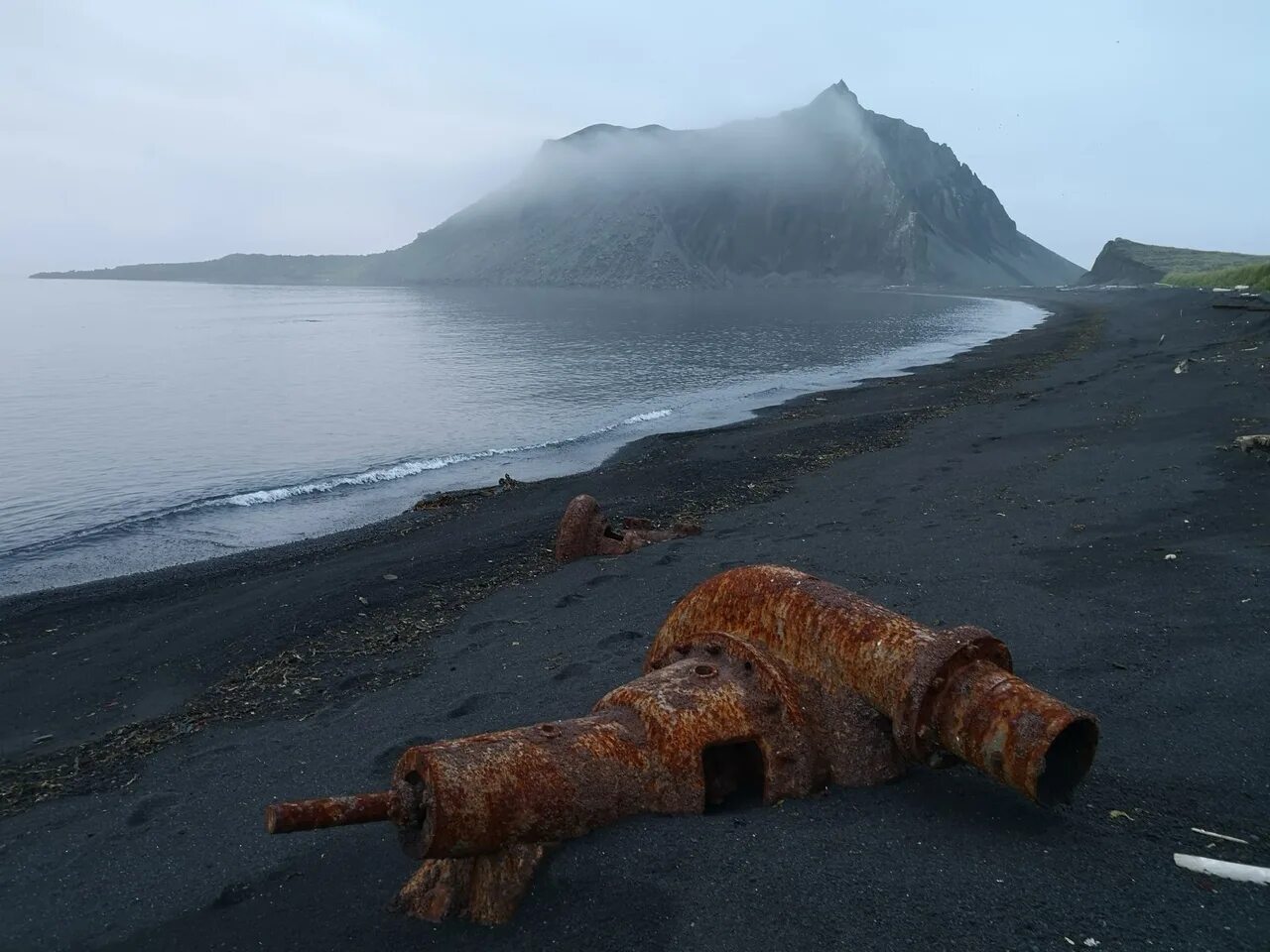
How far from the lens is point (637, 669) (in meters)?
6.11

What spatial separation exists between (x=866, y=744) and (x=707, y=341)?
53.6 meters

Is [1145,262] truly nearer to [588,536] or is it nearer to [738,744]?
[588,536]

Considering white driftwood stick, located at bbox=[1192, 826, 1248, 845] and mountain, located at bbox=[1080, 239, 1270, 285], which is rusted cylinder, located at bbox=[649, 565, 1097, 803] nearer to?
white driftwood stick, located at bbox=[1192, 826, 1248, 845]

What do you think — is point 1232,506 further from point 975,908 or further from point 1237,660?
point 975,908

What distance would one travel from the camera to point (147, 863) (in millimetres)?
4531

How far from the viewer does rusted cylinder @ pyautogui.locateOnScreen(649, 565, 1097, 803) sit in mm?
3131

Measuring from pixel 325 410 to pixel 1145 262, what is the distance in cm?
11187

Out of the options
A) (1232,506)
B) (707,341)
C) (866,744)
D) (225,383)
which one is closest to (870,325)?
(707,341)

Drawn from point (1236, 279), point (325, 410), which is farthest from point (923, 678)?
point (1236, 279)

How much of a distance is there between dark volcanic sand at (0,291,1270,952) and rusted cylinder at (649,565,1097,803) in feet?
1.05

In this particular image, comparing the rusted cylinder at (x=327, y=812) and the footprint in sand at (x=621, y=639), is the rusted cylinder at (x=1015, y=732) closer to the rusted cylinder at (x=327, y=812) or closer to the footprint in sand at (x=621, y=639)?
the rusted cylinder at (x=327, y=812)

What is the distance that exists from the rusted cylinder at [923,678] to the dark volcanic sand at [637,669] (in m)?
0.32

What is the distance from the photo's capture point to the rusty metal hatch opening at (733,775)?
359 centimetres

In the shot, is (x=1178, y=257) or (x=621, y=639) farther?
(x=1178, y=257)
